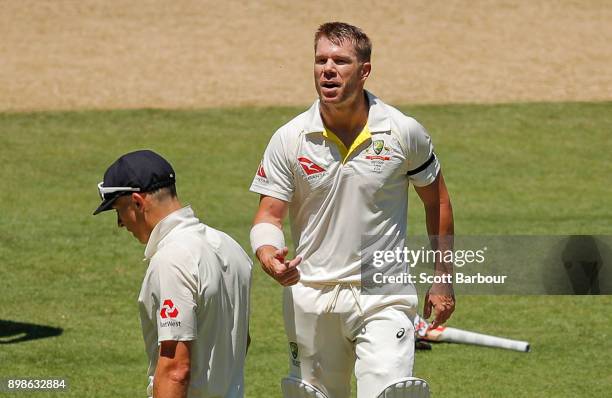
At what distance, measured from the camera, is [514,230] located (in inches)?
569

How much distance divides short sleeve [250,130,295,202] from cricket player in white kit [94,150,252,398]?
113 centimetres

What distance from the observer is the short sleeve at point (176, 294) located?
5.45m

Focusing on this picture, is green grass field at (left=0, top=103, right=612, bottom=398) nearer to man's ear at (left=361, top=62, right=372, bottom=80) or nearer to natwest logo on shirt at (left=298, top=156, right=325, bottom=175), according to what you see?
natwest logo on shirt at (left=298, top=156, right=325, bottom=175)

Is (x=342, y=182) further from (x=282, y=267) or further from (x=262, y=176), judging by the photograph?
(x=282, y=267)

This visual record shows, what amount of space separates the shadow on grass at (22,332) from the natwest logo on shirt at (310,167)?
473cm

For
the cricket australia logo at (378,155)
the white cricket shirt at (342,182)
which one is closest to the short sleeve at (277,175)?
the white cricket shirt at (342,182)

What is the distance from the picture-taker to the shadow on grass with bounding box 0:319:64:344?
10.9 meters

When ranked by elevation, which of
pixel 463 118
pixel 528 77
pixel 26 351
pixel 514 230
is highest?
pixel 528 77

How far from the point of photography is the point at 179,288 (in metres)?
5.48

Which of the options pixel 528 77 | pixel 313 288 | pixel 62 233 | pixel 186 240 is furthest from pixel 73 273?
pixel 528 77

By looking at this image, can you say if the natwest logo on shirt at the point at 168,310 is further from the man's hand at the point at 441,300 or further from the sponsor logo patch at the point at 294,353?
the man's hand at the point at 441,300

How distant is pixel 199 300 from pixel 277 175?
1523mm

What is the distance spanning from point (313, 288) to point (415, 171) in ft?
2.72

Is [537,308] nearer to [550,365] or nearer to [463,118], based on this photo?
[550,365]
